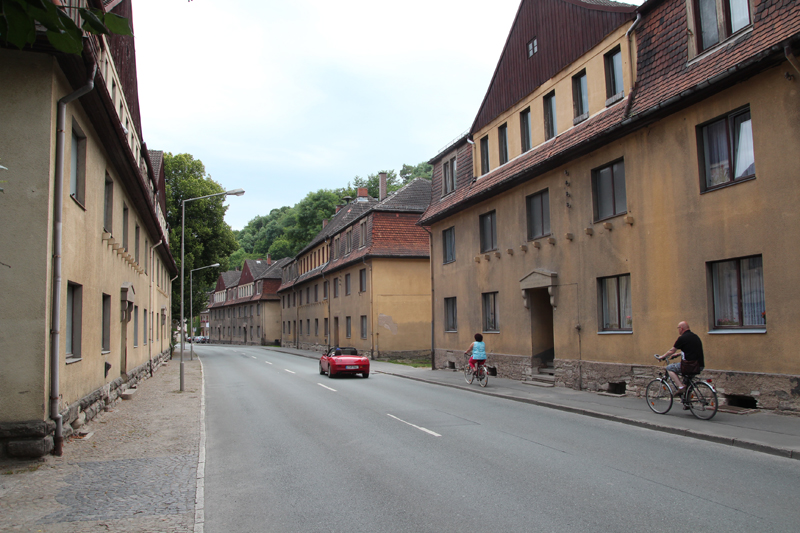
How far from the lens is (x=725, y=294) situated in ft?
38.3

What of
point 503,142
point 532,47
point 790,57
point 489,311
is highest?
point 532,47

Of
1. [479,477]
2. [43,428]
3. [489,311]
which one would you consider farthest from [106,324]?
[489,311]

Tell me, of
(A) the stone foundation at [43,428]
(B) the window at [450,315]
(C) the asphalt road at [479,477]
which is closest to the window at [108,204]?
(A) the stone foundation at [43,428]

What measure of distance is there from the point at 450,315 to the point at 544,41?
11700mm

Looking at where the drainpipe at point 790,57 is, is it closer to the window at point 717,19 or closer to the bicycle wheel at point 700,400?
the window at point 717,19

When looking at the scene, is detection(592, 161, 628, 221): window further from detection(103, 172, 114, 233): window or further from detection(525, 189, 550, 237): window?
detection(103, 172, 114, 233): window

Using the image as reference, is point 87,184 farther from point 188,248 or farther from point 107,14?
point 188,248

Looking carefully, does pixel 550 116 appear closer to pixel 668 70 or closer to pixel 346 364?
pixel 668 70

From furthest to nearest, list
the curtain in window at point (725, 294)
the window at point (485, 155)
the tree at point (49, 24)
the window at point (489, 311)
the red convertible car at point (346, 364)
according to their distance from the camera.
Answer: the red convertible car at point (346, 364) → the window at point (485, 155) → the window at point (489, 311) → the curtain in window at point (725, 294) → the tree at point (49, 24)

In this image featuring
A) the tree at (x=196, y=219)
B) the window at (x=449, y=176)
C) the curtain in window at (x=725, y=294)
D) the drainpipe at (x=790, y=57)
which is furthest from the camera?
the tree at (x=196, y=219)

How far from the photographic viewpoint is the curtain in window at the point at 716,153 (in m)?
11.7

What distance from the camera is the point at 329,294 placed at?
44.8 m

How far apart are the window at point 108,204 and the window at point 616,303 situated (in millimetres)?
12781

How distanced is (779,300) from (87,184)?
1322 cm
